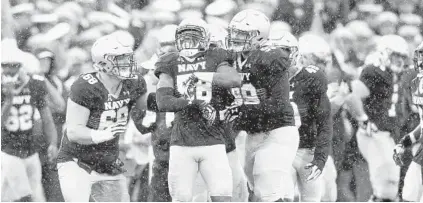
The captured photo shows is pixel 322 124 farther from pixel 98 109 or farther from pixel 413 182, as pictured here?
pixel 98 109

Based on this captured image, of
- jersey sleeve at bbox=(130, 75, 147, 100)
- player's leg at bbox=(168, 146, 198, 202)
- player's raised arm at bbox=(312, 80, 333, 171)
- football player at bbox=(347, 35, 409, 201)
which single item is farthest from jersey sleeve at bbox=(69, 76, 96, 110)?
football player at bbox=(347, 35, 409, 201)

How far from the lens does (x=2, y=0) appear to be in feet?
35.6

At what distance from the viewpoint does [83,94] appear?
25.6 feet

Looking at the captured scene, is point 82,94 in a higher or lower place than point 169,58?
lower

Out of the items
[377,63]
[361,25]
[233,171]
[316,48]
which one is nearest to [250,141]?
[233,171]

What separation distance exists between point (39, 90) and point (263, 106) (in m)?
2.52

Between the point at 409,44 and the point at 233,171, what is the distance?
11.9 feet

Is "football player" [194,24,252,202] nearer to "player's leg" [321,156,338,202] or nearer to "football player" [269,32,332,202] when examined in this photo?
"football player" [269,32,332,202]

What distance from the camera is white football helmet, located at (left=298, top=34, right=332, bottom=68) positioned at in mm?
9570

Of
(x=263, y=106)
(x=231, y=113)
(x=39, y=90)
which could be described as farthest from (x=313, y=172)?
(x=39, y=90)

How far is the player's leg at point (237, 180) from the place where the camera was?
828cm

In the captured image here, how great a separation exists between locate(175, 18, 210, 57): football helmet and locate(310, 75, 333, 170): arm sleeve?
3.43 ft

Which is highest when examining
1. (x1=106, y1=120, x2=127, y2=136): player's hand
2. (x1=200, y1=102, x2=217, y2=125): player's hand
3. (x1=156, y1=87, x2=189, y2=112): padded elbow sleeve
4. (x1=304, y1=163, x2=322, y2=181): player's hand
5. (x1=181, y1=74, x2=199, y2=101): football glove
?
(x1=181, y1=74, x2=199, y2=101): football glove

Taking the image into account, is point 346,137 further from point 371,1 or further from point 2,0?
point 2,0
